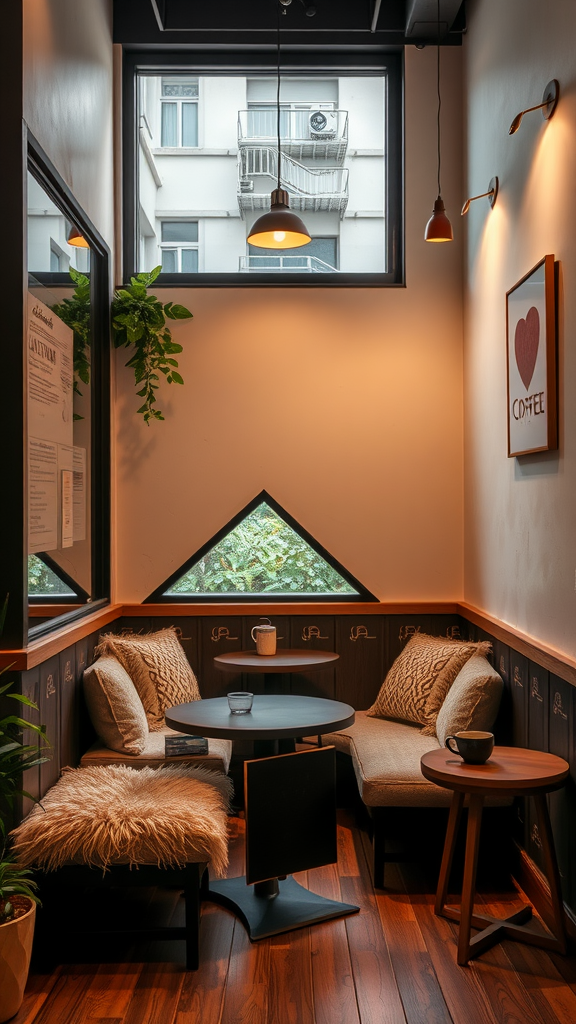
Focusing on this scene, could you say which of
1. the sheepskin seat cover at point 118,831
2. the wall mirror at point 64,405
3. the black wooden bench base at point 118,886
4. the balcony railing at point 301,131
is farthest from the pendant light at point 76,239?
the black wooden bench base at point 118,886

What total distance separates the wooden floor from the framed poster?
168 centimetres

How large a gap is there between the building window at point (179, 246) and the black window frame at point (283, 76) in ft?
0.17

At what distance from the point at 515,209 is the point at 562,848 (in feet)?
7.84

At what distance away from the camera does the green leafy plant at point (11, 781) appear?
7.90 ft

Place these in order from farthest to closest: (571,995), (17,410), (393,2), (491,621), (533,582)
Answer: (393,2) < (491,621) < (533,582) < (17,410) < (571,995)

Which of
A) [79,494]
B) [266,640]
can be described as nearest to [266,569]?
[266,640]

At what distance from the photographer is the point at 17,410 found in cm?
274

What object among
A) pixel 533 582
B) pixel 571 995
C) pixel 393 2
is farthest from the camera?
pixel 393 2

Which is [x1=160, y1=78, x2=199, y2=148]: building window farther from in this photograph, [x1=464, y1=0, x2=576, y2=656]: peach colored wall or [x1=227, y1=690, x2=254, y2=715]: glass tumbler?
[x1=227, y1=690, x2=254, y2=715]: glass tumbler

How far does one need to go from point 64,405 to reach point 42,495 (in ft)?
1.75

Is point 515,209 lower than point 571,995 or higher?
higher

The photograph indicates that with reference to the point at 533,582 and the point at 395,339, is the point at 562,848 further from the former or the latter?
the point at 395,339

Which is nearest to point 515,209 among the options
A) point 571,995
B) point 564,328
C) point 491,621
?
point 564,328

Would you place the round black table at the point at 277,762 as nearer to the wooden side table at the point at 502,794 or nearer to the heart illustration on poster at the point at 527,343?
the wooden side table at the point at 502,794
